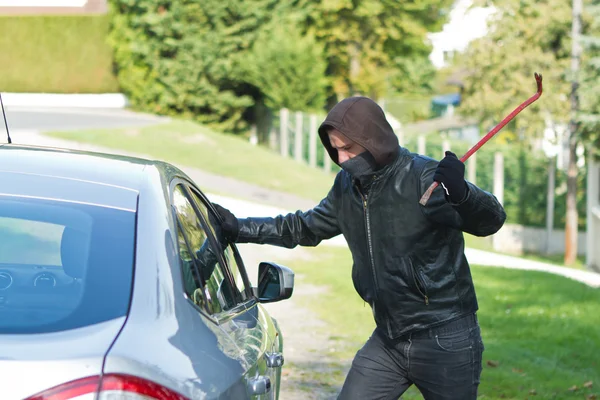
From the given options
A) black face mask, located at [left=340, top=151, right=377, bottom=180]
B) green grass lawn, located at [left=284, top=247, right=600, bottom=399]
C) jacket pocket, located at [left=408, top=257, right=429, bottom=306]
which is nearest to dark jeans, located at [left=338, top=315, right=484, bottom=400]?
jacket pocket, located at [left=408, top=257, right=429, bottom=306]

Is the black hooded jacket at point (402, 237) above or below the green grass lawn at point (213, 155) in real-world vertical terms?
above

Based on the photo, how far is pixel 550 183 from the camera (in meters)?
29.2

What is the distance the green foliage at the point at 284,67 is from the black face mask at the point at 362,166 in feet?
109

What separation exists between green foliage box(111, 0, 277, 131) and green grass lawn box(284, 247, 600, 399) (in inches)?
945

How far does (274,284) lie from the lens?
4273mm

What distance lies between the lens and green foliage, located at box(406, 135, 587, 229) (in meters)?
28.8

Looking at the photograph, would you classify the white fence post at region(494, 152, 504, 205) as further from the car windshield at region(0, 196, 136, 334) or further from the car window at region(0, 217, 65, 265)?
the car windshield at region(0, 196, 136, 334)

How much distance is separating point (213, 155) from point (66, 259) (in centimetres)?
2681

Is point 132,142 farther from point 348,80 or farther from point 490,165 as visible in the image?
point 348,80

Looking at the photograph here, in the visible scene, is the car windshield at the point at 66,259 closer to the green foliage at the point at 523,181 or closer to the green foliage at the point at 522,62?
the green foliage at the point at 523,181

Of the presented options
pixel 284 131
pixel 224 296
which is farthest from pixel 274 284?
pixel 284 131

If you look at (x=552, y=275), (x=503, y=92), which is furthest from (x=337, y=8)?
(x=552, y=275)

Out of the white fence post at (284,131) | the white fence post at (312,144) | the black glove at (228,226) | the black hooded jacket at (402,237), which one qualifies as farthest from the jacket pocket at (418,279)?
the white fence post at (284,131)

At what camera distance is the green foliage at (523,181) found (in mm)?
28750
